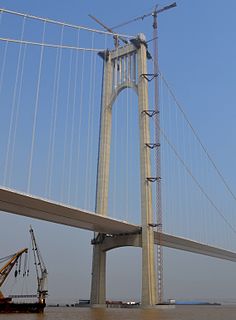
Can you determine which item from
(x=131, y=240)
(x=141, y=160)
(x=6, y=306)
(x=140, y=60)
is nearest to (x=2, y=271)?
(x=6, y=306)

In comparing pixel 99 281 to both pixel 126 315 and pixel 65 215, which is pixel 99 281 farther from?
pixel 126 315

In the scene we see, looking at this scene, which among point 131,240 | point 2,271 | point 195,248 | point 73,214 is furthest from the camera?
point 195,248

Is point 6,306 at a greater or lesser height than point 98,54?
lesser

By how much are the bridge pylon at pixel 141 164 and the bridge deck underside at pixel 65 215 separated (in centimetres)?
137

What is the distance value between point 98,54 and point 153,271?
58.1ft

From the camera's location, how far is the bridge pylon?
33.3 meters

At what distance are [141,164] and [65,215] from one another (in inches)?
275

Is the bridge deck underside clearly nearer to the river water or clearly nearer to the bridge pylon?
the bridge pylon

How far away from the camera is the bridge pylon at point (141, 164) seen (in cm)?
3331

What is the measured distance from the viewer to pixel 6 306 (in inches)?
1272

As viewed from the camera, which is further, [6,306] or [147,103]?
[147,103]

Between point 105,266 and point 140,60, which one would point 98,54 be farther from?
point 105,266

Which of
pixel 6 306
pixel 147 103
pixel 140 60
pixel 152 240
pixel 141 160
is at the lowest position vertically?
pixel 6 306

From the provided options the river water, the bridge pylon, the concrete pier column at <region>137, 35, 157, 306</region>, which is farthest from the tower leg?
the river water
